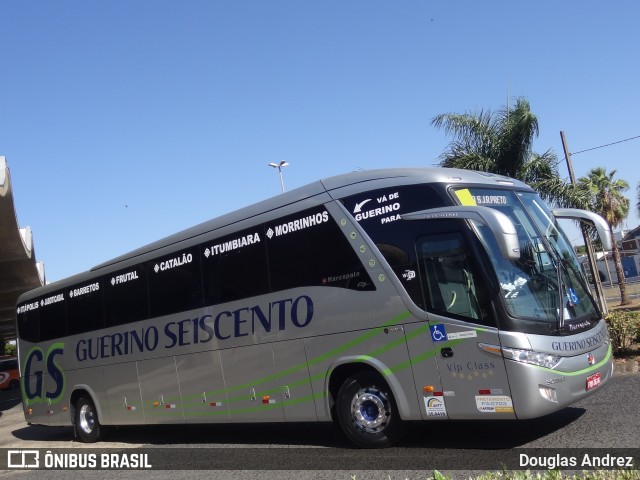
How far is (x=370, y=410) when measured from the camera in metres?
8.10

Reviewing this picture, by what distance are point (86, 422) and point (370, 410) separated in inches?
292

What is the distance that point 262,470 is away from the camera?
7832mm

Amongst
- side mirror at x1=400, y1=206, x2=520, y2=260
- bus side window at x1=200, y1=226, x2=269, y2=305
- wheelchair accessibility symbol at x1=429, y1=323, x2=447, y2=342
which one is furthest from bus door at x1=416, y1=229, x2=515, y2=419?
bus side window at x1=200, y1=226, x2=269, y2=305

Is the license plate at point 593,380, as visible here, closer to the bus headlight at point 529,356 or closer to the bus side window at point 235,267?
the bus headlight at point 529,356

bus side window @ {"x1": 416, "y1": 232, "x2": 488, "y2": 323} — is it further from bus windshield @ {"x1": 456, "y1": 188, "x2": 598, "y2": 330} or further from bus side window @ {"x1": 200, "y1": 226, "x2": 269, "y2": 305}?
bus side window @ {"x1": 200, "y1": 226, "x2": 269, "y2": 305}

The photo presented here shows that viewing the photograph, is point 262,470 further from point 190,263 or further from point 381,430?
point 190,263

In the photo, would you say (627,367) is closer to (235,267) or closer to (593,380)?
(593,380)

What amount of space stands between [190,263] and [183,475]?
137 inches

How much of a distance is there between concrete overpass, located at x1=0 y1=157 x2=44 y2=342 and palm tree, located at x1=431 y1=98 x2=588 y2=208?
1544cm

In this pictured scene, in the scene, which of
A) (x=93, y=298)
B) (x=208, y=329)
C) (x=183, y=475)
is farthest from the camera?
(x=93, y=298)

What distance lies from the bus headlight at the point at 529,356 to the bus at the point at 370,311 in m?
0.01

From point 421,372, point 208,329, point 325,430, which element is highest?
point 208,329

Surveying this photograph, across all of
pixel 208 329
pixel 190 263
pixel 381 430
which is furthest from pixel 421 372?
pixel 190 263

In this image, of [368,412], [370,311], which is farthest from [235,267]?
[368,412]
